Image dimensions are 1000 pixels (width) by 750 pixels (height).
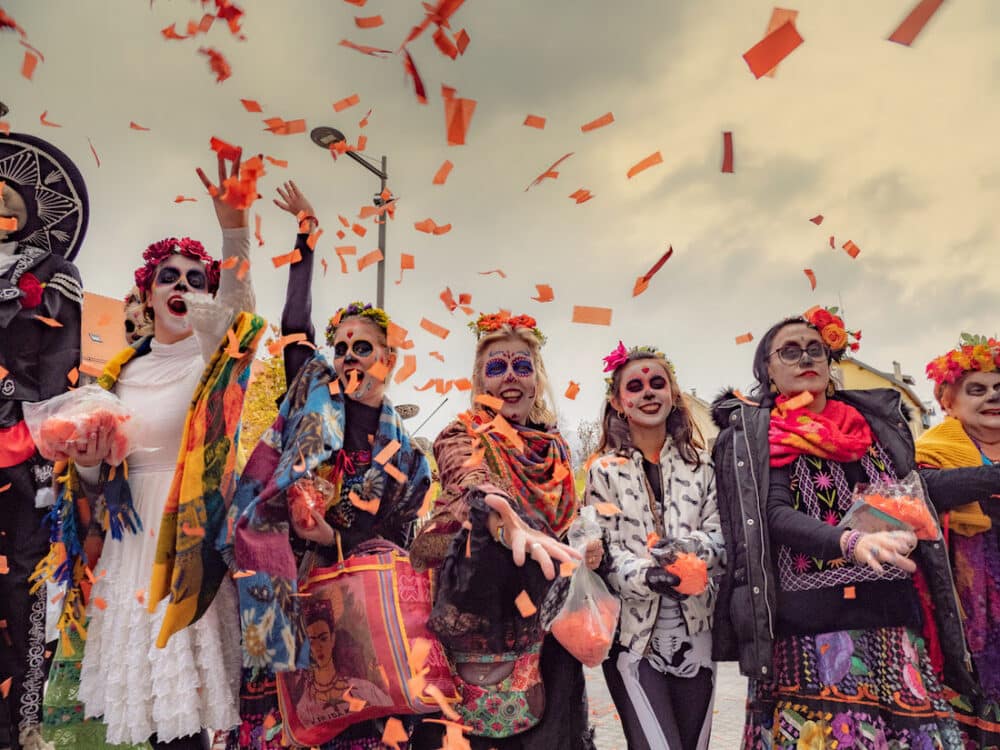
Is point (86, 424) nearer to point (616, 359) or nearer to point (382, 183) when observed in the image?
point (616, 359)

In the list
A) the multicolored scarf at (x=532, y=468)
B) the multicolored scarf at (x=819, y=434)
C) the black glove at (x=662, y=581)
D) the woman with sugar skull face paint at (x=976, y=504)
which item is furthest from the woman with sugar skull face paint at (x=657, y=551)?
the woman with sugar skull face paint at (x=976, y=504)

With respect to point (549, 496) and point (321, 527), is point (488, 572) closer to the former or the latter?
point (549, 496)

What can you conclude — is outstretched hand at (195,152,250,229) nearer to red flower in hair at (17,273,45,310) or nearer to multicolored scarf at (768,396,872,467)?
red flower in hair at (17,273,45,310)

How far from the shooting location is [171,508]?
9.38 feet

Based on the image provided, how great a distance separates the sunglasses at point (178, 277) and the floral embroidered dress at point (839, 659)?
2837 millimetres

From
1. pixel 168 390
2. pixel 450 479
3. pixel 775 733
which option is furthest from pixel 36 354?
pixel 775 733

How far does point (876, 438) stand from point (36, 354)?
4.29 meters

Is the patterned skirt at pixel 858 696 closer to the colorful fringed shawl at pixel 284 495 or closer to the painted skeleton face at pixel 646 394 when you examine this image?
the painted skeleton face at pixel 646 394

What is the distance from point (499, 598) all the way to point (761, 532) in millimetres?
1143

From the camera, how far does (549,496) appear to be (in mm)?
3236

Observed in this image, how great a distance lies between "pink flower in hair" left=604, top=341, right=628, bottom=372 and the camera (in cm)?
367

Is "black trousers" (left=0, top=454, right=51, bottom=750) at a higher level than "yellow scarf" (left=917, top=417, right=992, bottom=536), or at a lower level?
lower

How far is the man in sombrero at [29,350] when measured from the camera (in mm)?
3463

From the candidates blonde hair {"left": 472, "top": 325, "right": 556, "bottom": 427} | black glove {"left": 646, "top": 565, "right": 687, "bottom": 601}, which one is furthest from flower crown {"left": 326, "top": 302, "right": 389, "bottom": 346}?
black glove {"left": 646, "top": 565, "right": 687, "bottom": 601}
